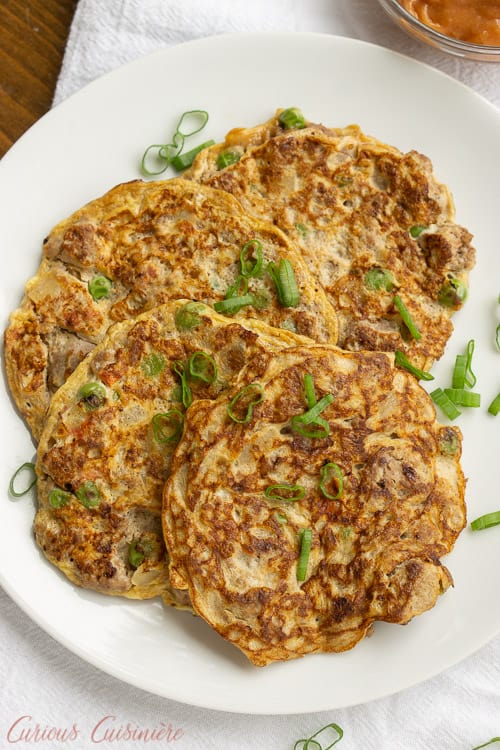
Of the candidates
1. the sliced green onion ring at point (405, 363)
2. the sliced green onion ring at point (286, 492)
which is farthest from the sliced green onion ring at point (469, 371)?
A: the sliced green onion ring at point (286, 492)

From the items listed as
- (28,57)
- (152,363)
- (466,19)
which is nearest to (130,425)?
(152,363)

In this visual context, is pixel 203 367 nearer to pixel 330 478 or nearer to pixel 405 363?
pixel 330 478

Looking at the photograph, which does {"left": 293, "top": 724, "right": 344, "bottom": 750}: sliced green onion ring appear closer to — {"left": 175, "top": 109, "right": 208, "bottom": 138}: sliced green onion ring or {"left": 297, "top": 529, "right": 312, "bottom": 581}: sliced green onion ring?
{"left": 297, "top": 529, "right": 312, "bottom": 581}: sliced green onion ring

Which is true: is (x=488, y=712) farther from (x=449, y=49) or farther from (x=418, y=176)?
(x=449, y=49)

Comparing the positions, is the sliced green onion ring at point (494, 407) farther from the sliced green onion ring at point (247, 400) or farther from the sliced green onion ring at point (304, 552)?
the sliced green onion ring at point (247, 400)

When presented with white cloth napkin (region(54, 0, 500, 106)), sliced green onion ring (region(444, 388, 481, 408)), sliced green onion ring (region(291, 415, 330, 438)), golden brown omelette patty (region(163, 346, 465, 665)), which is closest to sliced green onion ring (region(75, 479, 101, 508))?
A: golden brown omelette patty (region(163, 346, 465, 665))

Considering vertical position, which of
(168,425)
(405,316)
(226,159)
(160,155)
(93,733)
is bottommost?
(93,733)

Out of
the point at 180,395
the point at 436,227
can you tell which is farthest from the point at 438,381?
the point at 180,395
